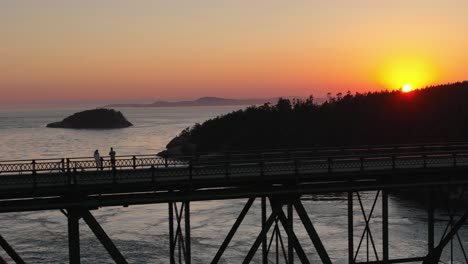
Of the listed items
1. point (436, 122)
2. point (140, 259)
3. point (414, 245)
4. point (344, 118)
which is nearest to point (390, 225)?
point (414, 245)

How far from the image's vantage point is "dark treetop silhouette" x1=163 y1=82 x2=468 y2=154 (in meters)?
151

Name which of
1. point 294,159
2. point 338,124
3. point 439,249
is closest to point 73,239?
point 294,159

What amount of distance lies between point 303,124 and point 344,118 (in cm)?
1196

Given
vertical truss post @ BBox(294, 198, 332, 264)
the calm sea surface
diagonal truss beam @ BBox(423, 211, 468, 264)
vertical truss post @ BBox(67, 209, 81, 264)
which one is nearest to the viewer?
vertical truss post @ BBox(67, 209, 81, 264)

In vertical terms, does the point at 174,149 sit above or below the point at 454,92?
below

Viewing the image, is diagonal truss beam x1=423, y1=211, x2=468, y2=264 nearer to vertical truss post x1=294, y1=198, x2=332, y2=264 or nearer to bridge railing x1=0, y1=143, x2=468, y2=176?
bridge railing x1=0, y1=143, x2=468, y2=176

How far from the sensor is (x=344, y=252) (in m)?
48.1

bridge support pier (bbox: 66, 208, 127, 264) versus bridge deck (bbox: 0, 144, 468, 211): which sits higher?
bridge deck (bbox: 0, 144, 468, 211)

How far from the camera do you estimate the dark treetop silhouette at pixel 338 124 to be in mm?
150750

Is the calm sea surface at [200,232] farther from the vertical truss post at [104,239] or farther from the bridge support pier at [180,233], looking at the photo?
the vertical truss post at [104,239]

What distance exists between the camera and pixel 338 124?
166125 millimetres

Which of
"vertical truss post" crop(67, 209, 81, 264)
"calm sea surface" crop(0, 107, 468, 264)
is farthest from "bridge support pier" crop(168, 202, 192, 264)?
"calm sea surface" crop(0, 107, 468, 264)

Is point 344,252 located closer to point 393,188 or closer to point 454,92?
point 393,188

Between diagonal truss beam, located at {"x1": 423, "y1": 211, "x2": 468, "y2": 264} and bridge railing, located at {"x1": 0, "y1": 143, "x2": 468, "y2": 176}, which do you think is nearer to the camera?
bridge railing, located at {"x1": 0, "y1": 143, "x2": 468, "y2": 176}
